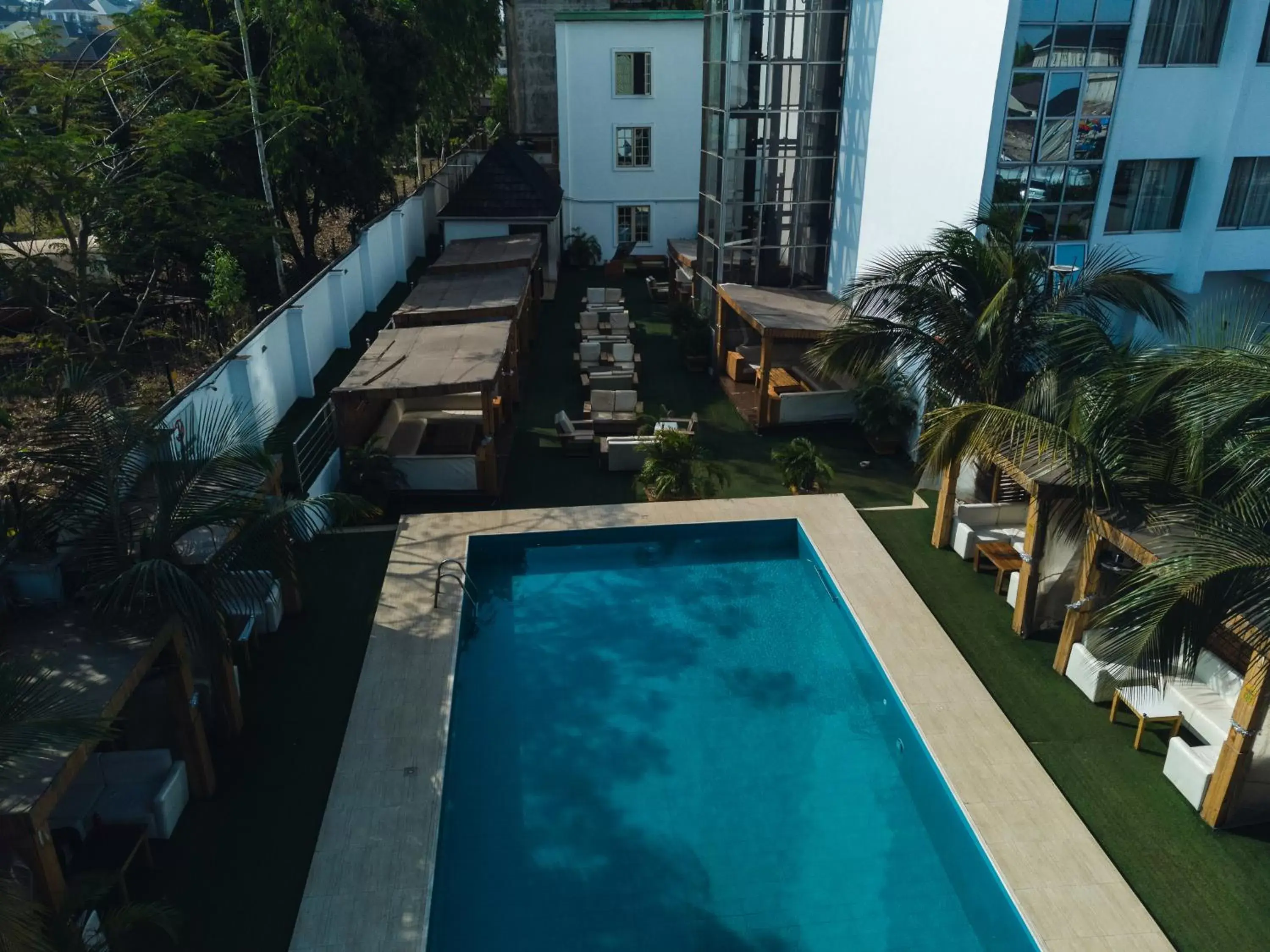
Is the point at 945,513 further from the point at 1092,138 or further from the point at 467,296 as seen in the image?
the point at 467,296

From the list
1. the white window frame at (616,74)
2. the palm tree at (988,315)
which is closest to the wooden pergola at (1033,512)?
the palm tree at (988,315)

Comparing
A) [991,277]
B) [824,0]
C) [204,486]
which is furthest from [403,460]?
[824,0]

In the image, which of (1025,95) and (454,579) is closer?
(454,579)

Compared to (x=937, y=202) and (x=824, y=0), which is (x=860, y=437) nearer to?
(x=937, y=202)

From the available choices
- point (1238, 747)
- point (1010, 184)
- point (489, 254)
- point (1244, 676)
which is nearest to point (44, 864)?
point (1238, 747)

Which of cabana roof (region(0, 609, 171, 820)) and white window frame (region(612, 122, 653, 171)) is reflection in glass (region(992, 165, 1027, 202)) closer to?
cabana roof (region(0, 609, 171, 820))

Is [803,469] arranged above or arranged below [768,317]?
below
